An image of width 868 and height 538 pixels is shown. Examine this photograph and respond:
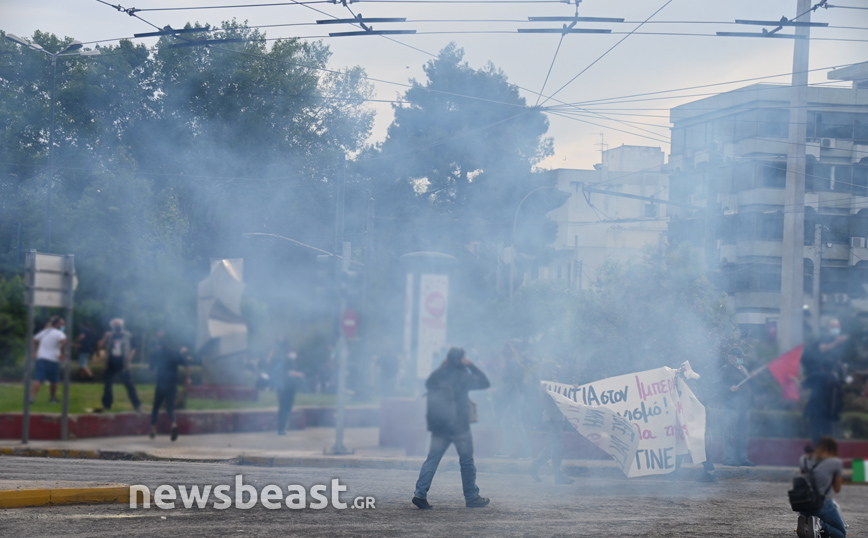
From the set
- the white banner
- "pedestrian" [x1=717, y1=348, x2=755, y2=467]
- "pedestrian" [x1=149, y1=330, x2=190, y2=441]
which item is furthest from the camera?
"pedestrian" [x1=149, y1=330, x2=190, y2=441]

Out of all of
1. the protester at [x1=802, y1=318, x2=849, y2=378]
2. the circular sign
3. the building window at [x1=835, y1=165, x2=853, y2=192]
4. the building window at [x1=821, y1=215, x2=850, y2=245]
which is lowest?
the protester at [x1=802, y1=318, x2=849, y2=378]

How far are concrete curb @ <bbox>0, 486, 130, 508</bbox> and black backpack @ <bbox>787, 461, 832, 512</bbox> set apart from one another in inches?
207

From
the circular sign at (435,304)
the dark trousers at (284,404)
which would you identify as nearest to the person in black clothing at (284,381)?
the dark trousers at (284,404)

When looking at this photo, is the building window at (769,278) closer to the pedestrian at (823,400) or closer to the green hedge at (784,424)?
the pedestrian at (823,400)

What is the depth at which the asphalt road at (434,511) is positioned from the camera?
6.38 meters

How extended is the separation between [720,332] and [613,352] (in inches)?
104

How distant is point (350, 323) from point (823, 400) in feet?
46.2

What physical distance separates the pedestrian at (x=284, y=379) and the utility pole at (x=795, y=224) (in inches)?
379

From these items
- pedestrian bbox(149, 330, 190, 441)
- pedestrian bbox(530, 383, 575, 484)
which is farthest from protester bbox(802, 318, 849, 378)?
pedestrian bbox(149, 330, 190, 441)

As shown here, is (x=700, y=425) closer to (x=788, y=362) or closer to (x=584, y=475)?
(x=584, y=475)

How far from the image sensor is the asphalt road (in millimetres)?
6375

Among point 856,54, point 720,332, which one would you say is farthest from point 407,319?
point 856,54

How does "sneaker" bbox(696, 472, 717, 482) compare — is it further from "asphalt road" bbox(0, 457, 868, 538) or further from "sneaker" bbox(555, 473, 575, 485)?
"sneaker" bbox(555, 473, 575, 485)

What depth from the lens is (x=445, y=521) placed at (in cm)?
695
